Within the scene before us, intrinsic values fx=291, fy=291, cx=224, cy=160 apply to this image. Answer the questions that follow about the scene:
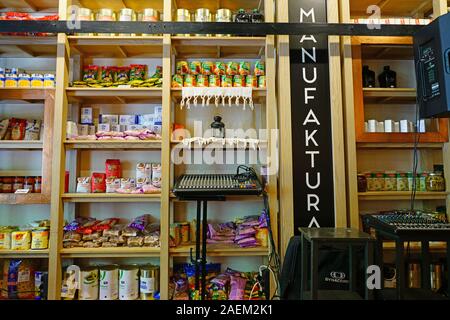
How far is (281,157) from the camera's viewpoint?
2.12m

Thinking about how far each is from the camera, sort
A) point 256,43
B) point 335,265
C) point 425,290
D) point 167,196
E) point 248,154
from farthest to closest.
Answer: point 248,154
point 256,43
point 167,196
point 335,265
point 425,290

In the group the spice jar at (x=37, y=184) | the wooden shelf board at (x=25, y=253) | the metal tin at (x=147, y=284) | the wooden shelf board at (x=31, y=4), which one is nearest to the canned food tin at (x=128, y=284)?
the metal tin at (x=147, y=284)

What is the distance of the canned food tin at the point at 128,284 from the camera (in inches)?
83.1

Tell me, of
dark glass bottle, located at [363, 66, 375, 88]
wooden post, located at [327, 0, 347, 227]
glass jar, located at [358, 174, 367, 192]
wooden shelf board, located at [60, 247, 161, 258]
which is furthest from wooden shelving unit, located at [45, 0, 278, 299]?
dark glass bottle, located at [363, 66, 375, 88]

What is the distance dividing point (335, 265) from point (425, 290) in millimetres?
488

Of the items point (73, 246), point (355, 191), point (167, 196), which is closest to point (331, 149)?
point (355, 191)

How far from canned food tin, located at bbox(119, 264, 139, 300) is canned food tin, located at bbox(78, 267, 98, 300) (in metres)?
0.19

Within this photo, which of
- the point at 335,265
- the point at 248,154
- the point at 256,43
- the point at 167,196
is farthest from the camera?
the point at 248,154

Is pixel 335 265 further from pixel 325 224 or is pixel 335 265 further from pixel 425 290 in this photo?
pixel 425 290

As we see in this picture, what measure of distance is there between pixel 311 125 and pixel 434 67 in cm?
82

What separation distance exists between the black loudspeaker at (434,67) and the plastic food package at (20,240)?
2.92m

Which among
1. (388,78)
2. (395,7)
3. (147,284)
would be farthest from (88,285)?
(395,7)

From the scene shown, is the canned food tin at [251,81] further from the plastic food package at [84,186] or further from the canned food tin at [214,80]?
the plastic food package at [84,186]

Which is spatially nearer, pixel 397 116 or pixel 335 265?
pixel 335 265
